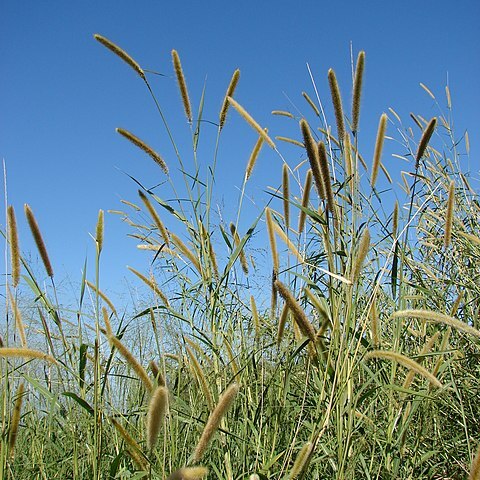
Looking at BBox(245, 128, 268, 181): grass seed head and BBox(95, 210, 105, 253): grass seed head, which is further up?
BBox(245, 128, 268, 181): grass seed head

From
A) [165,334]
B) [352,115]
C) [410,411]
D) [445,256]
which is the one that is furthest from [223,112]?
[445,256]

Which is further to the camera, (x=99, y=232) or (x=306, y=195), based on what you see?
(x=306, y=195)

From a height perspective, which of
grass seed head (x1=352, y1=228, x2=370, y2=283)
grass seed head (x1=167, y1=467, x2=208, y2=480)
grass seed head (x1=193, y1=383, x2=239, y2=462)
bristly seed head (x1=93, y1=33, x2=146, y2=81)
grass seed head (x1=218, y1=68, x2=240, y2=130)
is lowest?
grass seed head (x1=167, y1=467, x2=208, y2=480)

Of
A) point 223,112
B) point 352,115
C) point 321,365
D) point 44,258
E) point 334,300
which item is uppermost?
point 223,112

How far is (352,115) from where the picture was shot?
69.7 inches

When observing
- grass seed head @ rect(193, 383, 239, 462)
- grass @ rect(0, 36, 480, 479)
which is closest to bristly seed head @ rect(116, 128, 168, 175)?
grass @ rect(0, 36, 480, 479)

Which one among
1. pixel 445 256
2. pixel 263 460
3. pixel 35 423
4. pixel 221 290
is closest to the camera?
pixel 263 460

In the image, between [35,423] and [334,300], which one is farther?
[35,423]

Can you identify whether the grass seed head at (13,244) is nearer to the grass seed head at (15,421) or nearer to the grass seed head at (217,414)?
the grass seed head at (15,421)

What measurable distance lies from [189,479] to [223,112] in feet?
4.77

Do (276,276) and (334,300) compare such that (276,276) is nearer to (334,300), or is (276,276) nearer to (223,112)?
(334,300)

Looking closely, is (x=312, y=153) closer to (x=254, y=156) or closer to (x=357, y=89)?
(x=357, y=89)

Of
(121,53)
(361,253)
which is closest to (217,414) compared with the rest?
(361,253)

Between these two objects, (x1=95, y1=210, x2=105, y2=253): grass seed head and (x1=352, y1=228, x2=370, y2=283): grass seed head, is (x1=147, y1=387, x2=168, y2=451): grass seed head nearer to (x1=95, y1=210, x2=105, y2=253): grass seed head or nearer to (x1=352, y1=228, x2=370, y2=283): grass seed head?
(x1=95, y1=210, x2=105, y2=253): grass seed head
